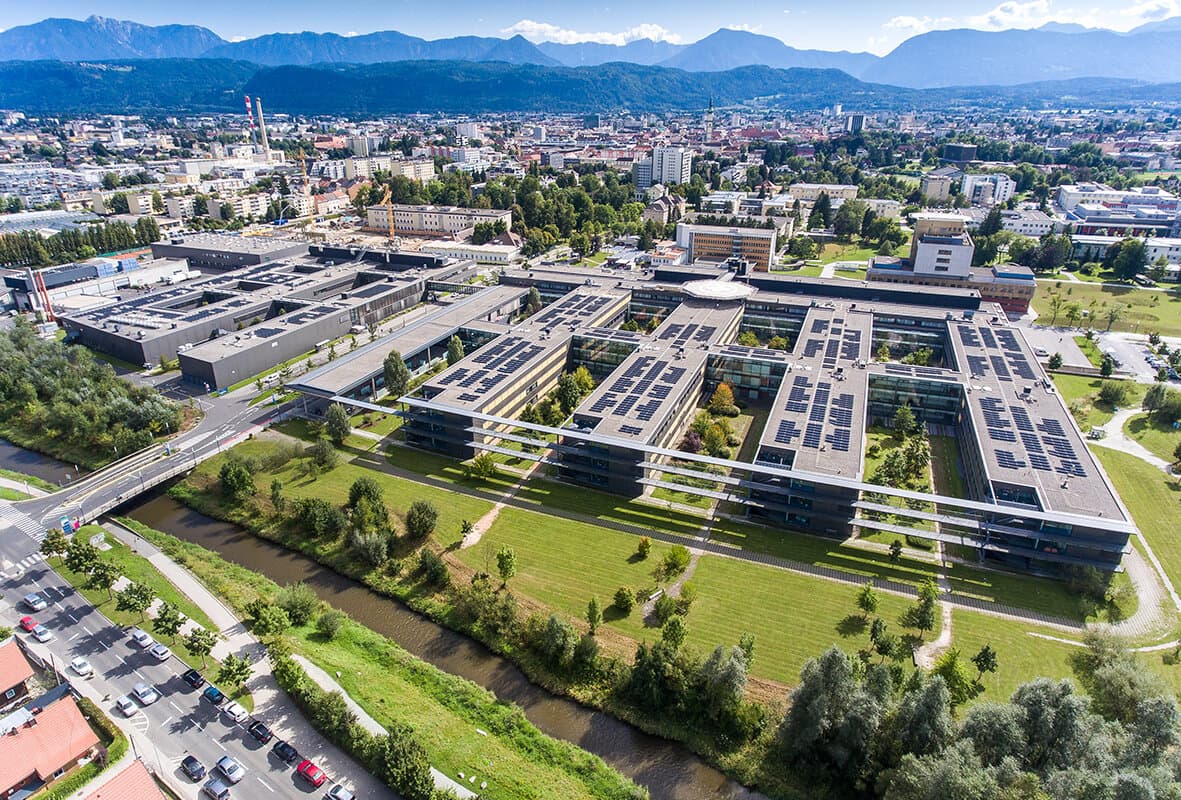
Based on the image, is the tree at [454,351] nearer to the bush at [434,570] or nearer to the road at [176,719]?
the bush at [434,570]

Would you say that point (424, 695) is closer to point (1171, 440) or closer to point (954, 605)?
point (954, 605)

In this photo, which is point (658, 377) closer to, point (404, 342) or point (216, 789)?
point (404, 342)

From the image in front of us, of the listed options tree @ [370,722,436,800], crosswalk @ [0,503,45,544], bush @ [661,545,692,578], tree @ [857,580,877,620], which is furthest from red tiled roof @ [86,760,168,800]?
tree @ [857,580,877,620]

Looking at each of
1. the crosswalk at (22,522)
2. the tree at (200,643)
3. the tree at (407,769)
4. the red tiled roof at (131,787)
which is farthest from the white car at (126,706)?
the crosswalk at (22,522)

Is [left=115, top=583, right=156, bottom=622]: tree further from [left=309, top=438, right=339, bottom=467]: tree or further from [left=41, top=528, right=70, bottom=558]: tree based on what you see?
[left=309, top=438, right=339, bottom=467]: tree

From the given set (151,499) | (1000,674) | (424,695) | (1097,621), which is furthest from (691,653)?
(151,499)

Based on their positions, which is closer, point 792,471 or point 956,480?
point 792,471
